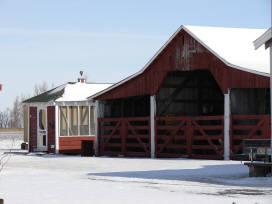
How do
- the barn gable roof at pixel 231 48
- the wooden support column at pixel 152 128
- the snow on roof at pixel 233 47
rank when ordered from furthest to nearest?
the wooden support column at pixel 152 128 < the snow on roof at pixel 233 47 < the barn gable roof at pixel 231 48

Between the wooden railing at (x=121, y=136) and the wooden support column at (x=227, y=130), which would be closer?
the wooden support column at (x=227, y=130)

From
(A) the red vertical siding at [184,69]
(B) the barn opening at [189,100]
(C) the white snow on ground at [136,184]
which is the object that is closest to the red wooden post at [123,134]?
(A) the red vertical siding at [184,69]

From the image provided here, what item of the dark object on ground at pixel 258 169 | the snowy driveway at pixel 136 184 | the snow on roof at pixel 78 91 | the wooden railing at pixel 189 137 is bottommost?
the snowy driveway at pixel 136 184

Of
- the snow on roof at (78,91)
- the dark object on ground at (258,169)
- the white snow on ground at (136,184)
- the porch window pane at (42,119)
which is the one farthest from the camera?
the porch window pane at (42,119)

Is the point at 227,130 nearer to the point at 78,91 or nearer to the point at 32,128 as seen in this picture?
the point at 78,91

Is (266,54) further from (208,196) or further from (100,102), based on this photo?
(208,196)

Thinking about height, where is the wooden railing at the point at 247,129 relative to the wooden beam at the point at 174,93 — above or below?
below

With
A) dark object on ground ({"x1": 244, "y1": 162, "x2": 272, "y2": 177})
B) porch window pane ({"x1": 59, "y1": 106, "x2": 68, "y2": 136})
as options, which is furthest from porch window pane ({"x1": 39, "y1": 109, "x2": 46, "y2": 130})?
dark object on ground ({"x1": 244, "y1": 162, "x2": 272, "y2": 177})

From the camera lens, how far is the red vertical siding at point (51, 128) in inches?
1343

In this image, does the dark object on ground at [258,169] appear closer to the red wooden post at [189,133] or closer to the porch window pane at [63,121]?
the red wooden post at [189,133]

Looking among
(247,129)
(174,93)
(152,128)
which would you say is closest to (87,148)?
(152,128)

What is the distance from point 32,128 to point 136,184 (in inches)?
809

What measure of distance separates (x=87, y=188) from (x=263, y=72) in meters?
11.1

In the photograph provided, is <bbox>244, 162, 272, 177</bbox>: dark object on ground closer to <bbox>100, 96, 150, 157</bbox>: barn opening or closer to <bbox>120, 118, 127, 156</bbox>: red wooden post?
<bbox>100, 96, 150, 157</bbox>: barn opening
